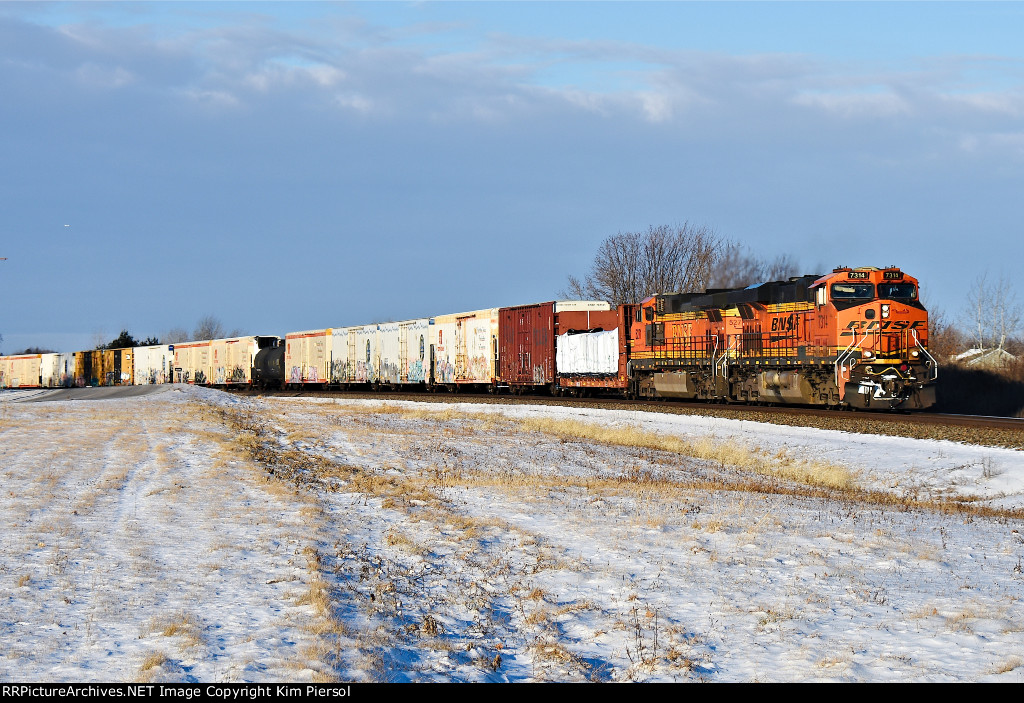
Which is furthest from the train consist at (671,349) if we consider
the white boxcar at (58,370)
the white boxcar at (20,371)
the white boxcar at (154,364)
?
the white boxcar at (20,371)

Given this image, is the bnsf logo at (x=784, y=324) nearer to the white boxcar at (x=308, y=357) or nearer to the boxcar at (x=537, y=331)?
the boxcar at (x=537, y=331)

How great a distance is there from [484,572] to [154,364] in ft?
235

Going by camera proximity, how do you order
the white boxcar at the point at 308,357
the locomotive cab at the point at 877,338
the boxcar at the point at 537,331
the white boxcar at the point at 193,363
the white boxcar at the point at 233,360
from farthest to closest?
the white boxcar at the point at 193,363 < the white boxcar at the point at 233,360 < the white boxcar at the point at 308,357 < the boxcar at the point at 537,331 < the locomotive cab at the point at 877,338

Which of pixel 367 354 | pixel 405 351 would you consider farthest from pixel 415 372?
pixel 367 354

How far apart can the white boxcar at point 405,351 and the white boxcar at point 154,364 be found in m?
29.5

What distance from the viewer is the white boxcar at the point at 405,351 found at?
46312 mm

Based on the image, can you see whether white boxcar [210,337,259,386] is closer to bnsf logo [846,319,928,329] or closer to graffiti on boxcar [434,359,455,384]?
graffiti on boxcar [434,359,455,384]

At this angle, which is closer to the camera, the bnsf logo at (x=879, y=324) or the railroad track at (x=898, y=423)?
the railroad track at (x=898, y=423)

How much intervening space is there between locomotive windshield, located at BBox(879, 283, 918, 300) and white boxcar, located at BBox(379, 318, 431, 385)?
2543 centimetres

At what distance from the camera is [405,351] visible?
4791 cm

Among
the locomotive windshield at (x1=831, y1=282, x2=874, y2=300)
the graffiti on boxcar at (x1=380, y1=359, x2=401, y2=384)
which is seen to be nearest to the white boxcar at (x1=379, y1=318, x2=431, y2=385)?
the graffiti on boxcar at (x1=380, y1=359, x2=401, y2=384)

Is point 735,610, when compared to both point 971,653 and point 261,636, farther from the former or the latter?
point 261,636
